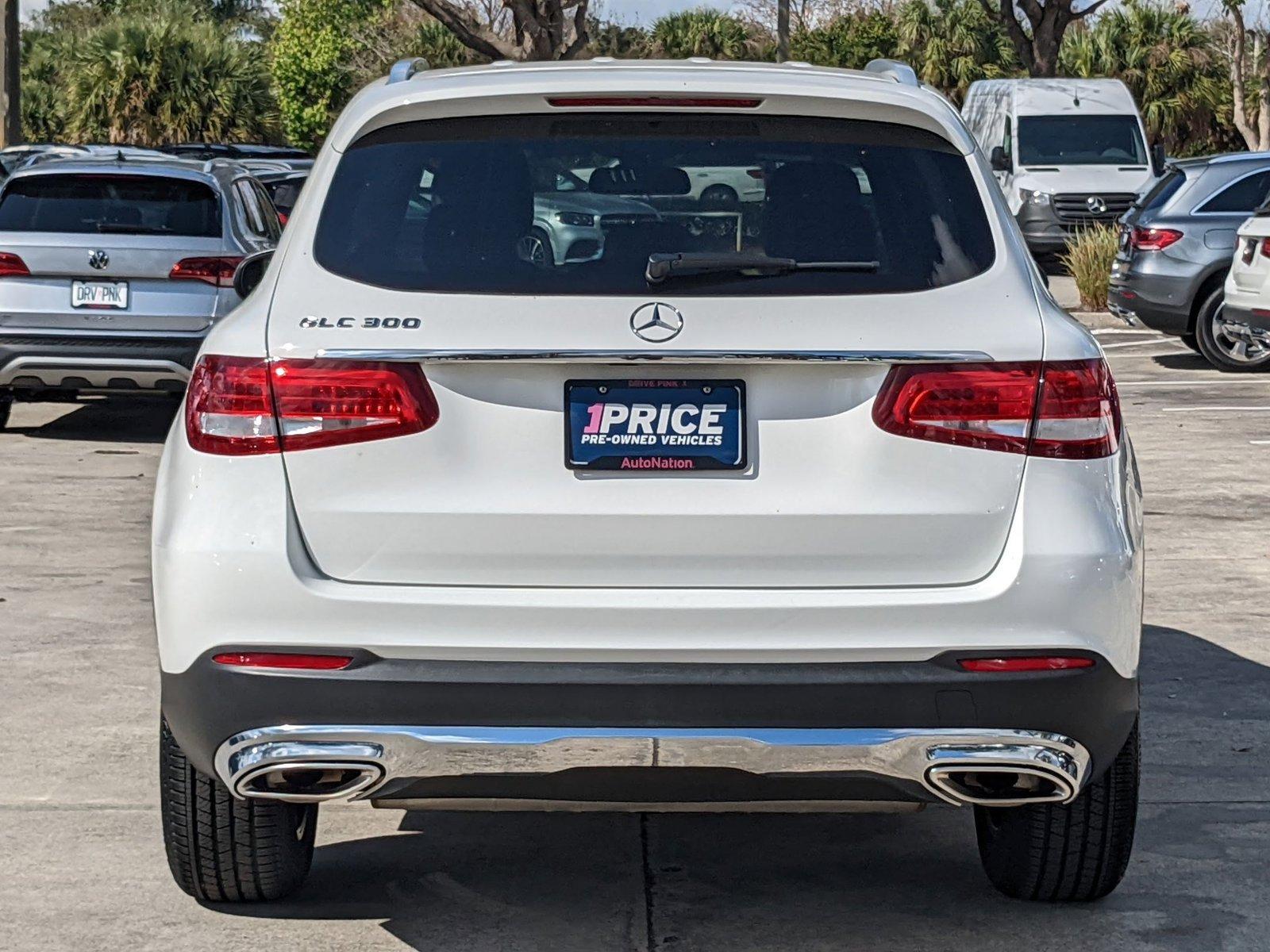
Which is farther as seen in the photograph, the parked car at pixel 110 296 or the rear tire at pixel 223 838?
the parked car at pixel 110 296

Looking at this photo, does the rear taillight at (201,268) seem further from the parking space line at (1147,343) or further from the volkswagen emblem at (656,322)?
the parking space line at (1147,343)

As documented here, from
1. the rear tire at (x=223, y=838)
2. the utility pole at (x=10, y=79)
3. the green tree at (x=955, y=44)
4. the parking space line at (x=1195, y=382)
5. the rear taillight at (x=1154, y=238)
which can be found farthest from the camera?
the green tree at (x=955, y=44)

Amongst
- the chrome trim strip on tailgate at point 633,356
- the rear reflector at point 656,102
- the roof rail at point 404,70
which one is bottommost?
the chrome trim strip on tailgate at point 633,356

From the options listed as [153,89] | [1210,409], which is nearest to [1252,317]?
[1210,409]

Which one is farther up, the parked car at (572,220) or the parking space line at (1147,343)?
the parked car at (572,220)

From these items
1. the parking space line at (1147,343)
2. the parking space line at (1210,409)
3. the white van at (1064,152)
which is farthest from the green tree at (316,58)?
the parking space line at (1210,409)

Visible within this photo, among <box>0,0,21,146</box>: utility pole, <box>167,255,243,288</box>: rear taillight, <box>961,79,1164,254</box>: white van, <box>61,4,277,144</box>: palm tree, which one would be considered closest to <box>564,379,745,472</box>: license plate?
<box>167,255,243,288</box>: rear taillight

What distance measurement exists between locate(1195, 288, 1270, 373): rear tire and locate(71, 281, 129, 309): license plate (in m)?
8.83

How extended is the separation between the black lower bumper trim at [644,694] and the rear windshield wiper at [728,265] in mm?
715

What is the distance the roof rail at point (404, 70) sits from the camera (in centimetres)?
430

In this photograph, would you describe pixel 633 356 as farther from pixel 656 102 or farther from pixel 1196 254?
pixel 1196 254

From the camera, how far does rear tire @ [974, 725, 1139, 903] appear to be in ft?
13.8

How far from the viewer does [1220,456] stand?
11.7m

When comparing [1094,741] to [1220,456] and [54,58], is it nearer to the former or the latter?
[1220,456]
